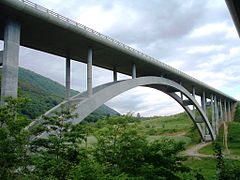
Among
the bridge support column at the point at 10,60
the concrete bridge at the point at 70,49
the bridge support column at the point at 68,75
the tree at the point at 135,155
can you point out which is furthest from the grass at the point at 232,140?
the bridge support column at the point at 10,60

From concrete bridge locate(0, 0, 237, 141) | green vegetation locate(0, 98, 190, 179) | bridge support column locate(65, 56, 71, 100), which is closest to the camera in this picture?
green vegetation locate(0, 98, 190, 179)

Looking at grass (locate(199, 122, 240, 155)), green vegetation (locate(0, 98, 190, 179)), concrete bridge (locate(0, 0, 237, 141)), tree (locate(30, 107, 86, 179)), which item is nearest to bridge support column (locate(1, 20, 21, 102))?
concrete bridge (locate(0, 0, 237, 141))

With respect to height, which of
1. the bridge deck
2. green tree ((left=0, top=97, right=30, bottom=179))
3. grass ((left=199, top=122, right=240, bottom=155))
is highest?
the bridge deck

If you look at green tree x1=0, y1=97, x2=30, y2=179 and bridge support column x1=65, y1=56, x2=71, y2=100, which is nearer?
green tree x1=0, y1=97, x2=30, y2=179

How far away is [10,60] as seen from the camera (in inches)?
607

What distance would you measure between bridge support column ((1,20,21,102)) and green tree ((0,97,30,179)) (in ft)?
13.0

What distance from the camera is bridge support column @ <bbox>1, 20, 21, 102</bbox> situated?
48.8 ft

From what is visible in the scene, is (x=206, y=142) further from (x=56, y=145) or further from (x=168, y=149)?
(x=56, y=145)

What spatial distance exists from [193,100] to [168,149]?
25.2 m

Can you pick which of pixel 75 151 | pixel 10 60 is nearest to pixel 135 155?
pixel 75 151

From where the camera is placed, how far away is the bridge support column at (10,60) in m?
14.9

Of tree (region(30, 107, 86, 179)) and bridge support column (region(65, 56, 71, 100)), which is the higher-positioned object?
bridge support column (region(65, 56, 71, 100))

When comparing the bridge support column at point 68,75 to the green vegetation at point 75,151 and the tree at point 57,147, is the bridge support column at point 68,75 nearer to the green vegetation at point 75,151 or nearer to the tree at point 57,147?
the green vegetation at point 75,151

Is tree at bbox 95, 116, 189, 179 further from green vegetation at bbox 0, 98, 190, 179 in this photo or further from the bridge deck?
the bridge deck
